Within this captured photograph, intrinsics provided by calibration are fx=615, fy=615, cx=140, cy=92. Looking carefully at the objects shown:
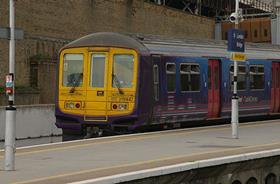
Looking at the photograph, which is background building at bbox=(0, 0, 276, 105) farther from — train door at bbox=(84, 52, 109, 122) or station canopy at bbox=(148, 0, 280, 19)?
train door at bbox=(84, 52, 109, 122)

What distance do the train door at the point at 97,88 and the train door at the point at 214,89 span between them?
15.2 feet

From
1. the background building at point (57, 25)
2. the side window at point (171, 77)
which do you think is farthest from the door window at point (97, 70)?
the background building at point (57, 25)

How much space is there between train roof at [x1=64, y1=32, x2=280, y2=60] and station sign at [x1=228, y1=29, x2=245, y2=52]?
2.63 m

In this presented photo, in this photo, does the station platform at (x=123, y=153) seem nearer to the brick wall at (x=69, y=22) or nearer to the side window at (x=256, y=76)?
the side window at (x=256, y=76)

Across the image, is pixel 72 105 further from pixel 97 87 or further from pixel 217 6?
pixel 217 6

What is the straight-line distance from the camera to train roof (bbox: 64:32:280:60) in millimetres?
17781

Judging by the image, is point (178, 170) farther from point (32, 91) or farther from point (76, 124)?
point (32, 91)

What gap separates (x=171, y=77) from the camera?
18.8 meters

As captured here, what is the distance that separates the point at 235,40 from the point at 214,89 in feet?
16.3

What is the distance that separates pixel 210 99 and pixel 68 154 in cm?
914

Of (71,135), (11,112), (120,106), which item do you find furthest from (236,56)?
(11,112)

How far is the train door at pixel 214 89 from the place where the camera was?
2097 centimetres

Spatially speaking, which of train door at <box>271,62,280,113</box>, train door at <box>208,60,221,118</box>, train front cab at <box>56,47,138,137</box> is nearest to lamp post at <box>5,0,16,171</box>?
train front cab at <box>56,47,138,137</box>

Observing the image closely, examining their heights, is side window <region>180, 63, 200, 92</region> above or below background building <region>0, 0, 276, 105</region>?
below
